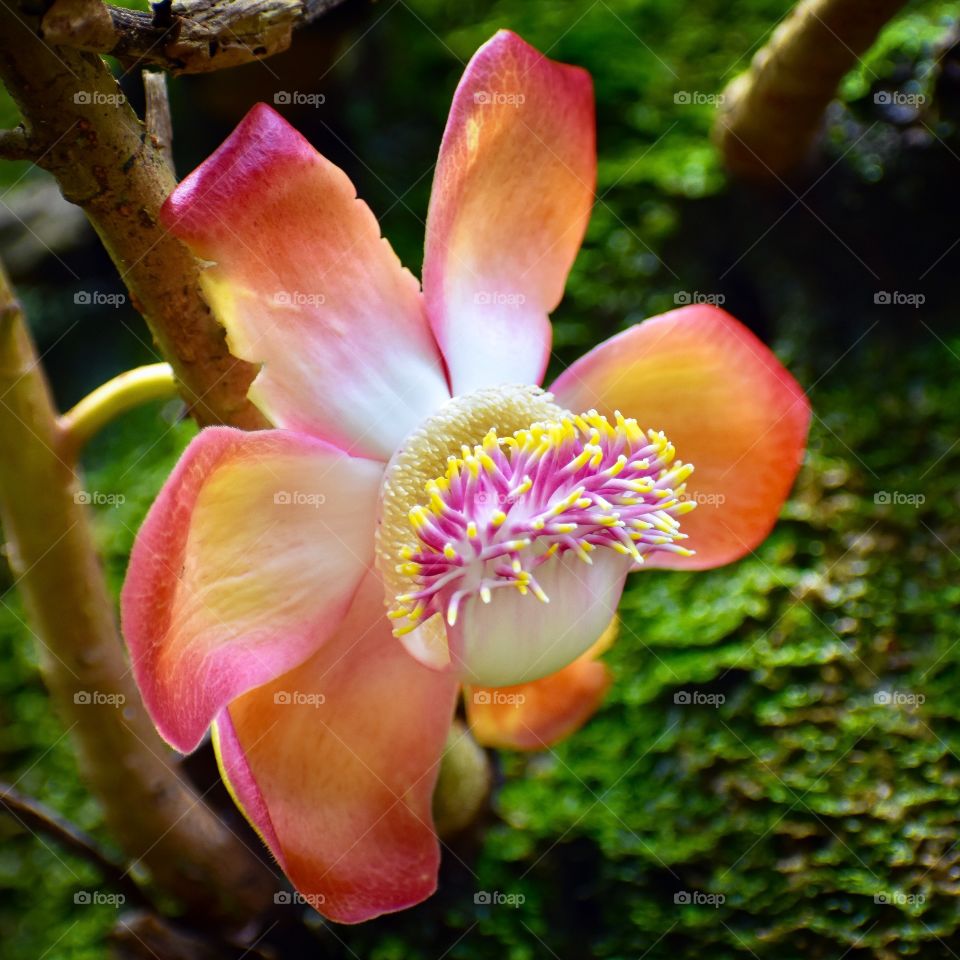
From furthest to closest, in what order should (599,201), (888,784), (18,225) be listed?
1. (18,225)
2. (599,201)
3. (888,784)

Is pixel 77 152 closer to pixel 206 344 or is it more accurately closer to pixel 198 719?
pixel 206 344

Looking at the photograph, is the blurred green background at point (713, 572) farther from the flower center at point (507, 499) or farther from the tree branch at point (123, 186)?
the tree branch at point (123, 186)

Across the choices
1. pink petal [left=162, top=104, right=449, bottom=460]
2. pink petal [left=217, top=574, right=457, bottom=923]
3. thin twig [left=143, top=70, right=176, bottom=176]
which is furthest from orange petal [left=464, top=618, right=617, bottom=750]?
thin twig [left=143, top=70, right=176, bottom=176]

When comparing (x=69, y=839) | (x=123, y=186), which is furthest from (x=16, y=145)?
(x=69, y=839)

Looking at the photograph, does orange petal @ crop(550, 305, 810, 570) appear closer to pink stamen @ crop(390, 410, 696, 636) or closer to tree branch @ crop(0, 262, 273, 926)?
pink stamen @ crop(390, 410, 696, 636)

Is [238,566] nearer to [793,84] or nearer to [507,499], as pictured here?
[507,499]

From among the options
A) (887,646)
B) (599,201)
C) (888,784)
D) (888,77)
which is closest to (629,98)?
(599,201)

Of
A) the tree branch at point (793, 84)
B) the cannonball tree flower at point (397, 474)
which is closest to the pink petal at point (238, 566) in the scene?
the cannonball tree flower at point (397, 474)
